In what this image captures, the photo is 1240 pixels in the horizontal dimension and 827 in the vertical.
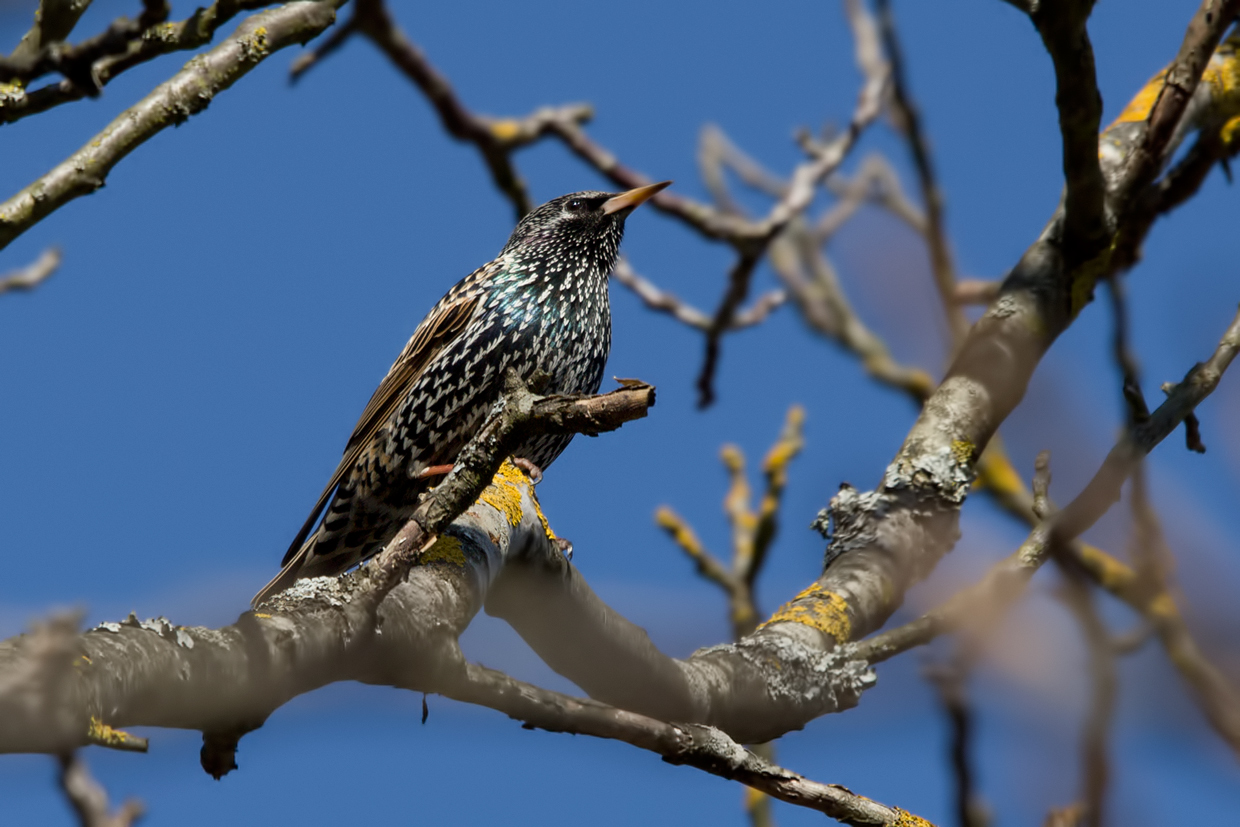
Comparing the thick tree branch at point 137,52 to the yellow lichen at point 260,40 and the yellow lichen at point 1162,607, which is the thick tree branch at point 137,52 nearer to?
the yellow lichen at point 260,40

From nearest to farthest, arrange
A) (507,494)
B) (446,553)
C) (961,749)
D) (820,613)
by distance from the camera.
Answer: (961,749) < (446,553) < (507,494) < (820,613)

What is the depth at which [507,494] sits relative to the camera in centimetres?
352

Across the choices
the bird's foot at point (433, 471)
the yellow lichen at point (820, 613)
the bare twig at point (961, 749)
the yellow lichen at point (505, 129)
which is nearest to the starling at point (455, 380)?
the bird's foot at point (433, 471)

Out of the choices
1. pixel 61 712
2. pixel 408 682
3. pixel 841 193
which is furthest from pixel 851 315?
pixel 61 712

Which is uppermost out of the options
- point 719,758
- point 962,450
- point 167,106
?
point 962,450

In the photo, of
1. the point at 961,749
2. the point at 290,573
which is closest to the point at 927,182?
the point at 290,573

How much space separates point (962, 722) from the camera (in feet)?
6.04

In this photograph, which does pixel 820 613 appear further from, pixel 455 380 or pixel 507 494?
pixel 455 380

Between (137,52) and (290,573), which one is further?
(290,573)

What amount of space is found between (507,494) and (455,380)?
1858mm

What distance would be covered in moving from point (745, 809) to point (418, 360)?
8.08 ft

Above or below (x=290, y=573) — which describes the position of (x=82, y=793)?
below

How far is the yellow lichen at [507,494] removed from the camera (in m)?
3.35

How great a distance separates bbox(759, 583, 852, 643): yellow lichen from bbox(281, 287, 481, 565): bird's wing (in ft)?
7.87
